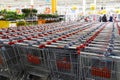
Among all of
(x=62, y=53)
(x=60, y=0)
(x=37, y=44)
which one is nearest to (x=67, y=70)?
(x=62, y=53)

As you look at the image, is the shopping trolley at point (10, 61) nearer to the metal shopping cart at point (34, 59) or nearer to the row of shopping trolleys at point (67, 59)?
the row of shopping trolleys at point (67, 59)

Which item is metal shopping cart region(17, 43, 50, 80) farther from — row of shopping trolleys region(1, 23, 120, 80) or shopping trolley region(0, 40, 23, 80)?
shopping trolley region(0, 40, 23, 80)

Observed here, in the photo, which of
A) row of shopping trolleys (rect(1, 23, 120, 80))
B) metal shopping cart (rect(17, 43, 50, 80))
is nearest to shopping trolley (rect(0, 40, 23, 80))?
row of shopping trolleys (rect(1, 23, 120, 80))

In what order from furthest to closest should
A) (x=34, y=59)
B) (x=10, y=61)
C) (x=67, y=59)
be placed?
(x=10, y=61) < (x=34, y=59) < (x=67, y=59)

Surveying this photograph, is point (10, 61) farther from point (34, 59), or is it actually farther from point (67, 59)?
point (67, 59)

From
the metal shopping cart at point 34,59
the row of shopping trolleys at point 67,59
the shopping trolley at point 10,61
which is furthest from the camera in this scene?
→ the shopping trolley at point 10,61

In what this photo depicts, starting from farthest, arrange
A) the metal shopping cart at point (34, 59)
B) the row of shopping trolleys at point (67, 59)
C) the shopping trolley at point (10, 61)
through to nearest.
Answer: the shopping trolley at point (10, 61), the metal shopping cart at point (34, 59), the row of shopping trolleys at point (67, 59)

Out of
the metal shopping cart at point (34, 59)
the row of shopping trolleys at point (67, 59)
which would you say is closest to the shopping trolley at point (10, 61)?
the row of shopping trolleys at point (67, 59)

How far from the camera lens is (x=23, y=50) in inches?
132

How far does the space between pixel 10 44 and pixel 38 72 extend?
2.17ft

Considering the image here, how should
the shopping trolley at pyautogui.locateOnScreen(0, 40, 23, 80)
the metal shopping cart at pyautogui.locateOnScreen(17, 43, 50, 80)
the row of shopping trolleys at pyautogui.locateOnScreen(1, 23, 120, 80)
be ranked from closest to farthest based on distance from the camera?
the row of shopping trolleys at pyautogui.locateOnScreen(1, 23, 120, 80), the metal shopping cart at pyautogui.locateOnScreen(17, 43, 50, 80), the shopping trolley at pyautogui.locateOnScreen(0, 40, 23, 80)

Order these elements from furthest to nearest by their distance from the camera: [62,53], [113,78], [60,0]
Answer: [60,0]
[62,53]
[113,78]

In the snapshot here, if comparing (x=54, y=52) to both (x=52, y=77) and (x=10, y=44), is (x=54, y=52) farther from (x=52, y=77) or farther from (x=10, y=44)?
(x=10, y=44)

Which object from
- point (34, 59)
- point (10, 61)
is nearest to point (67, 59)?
point (34, 59)
